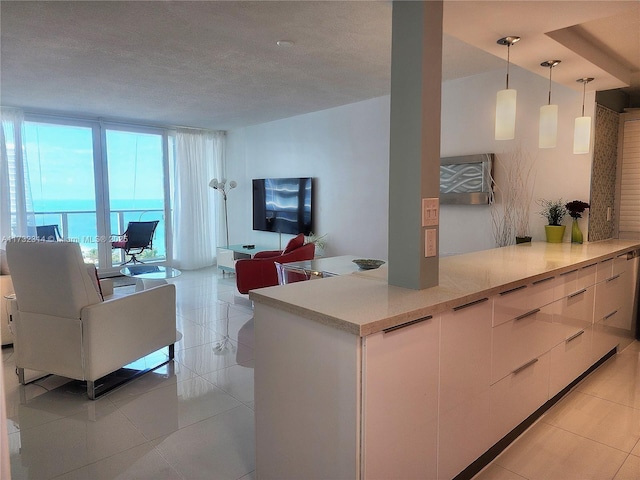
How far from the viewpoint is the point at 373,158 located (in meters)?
5.24

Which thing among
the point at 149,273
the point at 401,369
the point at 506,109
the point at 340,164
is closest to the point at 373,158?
the point at 340,164

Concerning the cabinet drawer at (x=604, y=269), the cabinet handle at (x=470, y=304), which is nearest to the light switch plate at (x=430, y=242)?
the cabinet handle at (x=470, y=304)

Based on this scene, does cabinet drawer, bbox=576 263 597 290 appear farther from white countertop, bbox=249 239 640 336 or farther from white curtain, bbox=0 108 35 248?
white curtain, bbox=0 108 35 248

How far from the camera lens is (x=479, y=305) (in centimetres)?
193

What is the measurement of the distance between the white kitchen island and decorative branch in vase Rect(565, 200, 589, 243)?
3.85ft

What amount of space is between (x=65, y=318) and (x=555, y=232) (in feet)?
12.4

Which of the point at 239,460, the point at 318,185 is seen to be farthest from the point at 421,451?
the point at 318,185

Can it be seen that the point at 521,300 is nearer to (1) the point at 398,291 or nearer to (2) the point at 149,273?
(1) the point at 398,291

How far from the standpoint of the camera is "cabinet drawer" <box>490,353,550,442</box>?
2.09 m

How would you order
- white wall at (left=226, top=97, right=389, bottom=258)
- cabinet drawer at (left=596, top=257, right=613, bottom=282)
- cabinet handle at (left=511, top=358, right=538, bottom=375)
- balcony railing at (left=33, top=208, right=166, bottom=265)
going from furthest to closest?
1. balcony railing at (left=33, top=208, right=166, bottom=265)
2. white wall at (left=226, top=97, right=389, bottom=258)
3. cabinet drawer at (left=596, top=257, right=613, bottom=282)
4. cabinet handle at (left=511, top=358, right=538, bottom=375)

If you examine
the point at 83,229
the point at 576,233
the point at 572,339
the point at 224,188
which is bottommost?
the point at 572,339

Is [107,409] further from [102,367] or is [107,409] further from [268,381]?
[268,381]

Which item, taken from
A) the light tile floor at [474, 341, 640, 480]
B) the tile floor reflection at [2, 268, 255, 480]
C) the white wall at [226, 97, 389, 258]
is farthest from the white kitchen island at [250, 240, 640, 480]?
the white wall at [226, 97, 389, 258]

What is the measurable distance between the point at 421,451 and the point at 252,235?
621 centimetres
